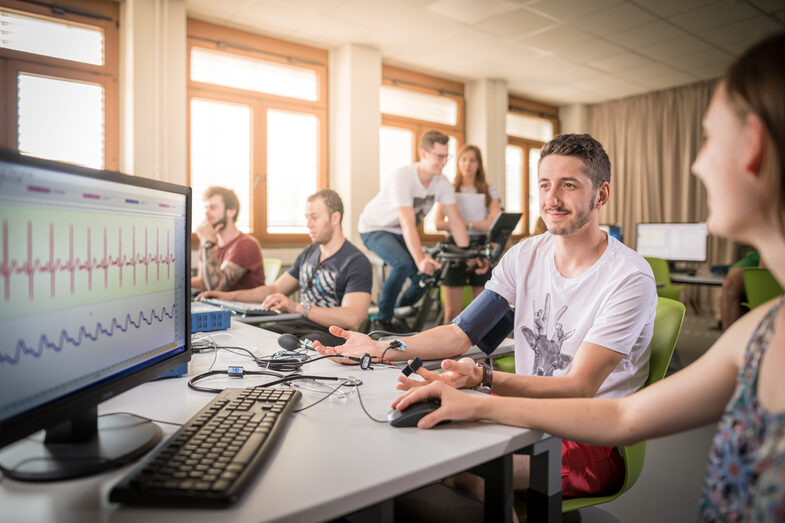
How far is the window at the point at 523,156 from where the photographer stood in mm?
7102

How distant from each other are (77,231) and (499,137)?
6.24 meters

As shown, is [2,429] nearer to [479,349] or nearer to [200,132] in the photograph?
[479,349]

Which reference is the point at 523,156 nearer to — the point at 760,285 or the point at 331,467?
the point at 760,285

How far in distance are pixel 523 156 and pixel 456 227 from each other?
12.9 ft

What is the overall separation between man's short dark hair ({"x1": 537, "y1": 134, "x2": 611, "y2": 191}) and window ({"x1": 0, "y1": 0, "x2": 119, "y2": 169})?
3452mm

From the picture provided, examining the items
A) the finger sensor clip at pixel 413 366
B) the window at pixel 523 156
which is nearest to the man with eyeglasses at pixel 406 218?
the finger sensor clip at pixel 413 366

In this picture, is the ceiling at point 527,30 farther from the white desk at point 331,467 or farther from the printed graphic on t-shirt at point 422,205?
the white desk at point 331,467

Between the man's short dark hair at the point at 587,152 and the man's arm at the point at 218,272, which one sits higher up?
the man's short dark hair at the point at 587,152

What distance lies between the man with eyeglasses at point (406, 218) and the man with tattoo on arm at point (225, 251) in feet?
3.04

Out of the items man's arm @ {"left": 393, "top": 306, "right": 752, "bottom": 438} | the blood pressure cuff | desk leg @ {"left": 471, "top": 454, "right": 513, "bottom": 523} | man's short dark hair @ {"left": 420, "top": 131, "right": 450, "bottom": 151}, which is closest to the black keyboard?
man's arm @ {"left": 393, "top": 306, "right": 752, "bottom": 438}

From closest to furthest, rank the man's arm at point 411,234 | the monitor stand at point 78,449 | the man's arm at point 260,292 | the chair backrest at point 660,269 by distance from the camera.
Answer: the monitor stand at point 78,449 → the man's arm at point 260,292 → the man's arm at point 411,234 → the chair backrest at point 660,269

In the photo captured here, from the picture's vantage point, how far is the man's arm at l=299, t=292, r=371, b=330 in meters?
2.32

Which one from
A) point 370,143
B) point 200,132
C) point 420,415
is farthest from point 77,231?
point 370,143

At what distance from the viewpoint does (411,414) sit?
87 centimetres
